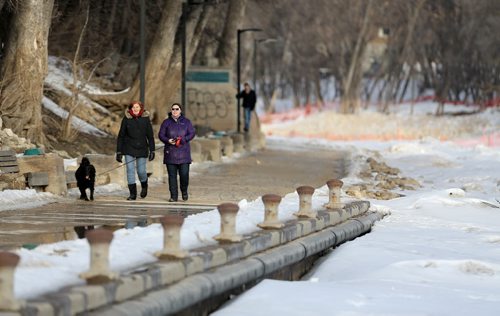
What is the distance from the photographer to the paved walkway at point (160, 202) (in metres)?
14.5

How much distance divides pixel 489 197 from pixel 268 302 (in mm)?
14536

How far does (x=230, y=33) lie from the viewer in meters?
46.4

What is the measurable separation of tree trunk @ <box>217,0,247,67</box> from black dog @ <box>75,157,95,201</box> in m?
26.6

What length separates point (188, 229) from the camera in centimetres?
1223

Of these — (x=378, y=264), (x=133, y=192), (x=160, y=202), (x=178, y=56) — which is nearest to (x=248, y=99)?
(x=178, y=56)

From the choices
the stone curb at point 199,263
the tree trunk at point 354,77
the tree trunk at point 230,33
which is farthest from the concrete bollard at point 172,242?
the tree trunk at point 354,77

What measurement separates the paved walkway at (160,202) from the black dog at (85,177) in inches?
9.3

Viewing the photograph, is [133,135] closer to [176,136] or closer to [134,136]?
[134,136]

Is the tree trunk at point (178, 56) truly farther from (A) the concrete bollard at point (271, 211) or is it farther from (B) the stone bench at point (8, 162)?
(A) the concrete bollard at point (271, 211)

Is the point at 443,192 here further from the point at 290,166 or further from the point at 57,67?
the point at 57,67

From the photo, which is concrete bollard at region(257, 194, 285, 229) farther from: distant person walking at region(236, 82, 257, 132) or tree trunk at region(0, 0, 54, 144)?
distant person walking at region(236, 82, 257, 132)

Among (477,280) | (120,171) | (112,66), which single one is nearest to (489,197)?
(120,171)

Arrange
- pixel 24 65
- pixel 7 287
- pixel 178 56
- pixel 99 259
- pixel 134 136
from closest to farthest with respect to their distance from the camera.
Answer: pixel 7 287 < pixel 99 259 < pixel 134 136 < pixel 24 65 < pixel 178 56

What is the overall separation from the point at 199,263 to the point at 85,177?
9622 mm
